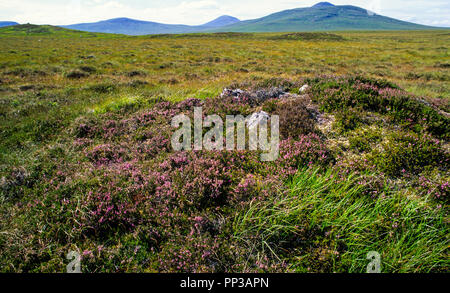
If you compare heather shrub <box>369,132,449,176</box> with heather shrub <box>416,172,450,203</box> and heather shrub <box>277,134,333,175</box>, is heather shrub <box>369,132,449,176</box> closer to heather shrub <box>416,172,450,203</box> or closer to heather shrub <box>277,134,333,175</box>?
heather shrub <box>416,172,450,203</box>

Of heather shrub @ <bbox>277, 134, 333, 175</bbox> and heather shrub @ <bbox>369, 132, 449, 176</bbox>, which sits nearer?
heather shrub @ <bbox>369, 132, 449, 176</bbox>

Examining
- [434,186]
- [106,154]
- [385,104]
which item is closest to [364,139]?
[434,186]

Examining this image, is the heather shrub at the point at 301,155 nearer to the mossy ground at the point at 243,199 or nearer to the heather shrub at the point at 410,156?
the mossy ground at the point at 243,199

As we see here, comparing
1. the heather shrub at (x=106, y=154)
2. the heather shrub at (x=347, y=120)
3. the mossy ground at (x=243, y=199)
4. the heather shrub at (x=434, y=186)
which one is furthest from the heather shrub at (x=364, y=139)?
the heather shrub at (x=106, y=154)

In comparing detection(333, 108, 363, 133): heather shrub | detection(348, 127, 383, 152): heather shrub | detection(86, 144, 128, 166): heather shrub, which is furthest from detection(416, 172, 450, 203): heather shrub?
detection(86, 144, 128, 166): heather shrub

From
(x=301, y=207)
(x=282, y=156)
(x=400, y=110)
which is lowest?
(x=301, y=207)

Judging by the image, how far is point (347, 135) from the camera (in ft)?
18.0

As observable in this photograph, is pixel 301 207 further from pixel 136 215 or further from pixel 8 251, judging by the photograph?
pixel 8 251

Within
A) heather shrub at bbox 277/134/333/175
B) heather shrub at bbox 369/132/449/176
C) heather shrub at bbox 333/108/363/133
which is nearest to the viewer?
heather shrub at bbox 369/132/449/176

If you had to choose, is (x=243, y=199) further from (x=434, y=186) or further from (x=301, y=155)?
(x=434, y=186)

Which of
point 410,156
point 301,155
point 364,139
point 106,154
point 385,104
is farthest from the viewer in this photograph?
point 385,104

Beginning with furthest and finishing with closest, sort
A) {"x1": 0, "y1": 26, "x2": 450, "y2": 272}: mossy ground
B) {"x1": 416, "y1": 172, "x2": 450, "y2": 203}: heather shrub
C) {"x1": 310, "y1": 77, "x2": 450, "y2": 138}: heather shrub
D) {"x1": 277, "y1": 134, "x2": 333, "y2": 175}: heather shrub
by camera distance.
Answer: {"x1": 310, "y1": 77, "x2": 450, "y2": 138}: heather shrub, {"x1": 277, "y1": 134, "x2": 333, "y2": 175}: heather shrub, {"x1": 416, "y1": 172, "x2": 450, "y2": 203}: heather shrub, {"x1": 0, "y1": 26, "x2": 450, "y2": 272}: mossy ground
